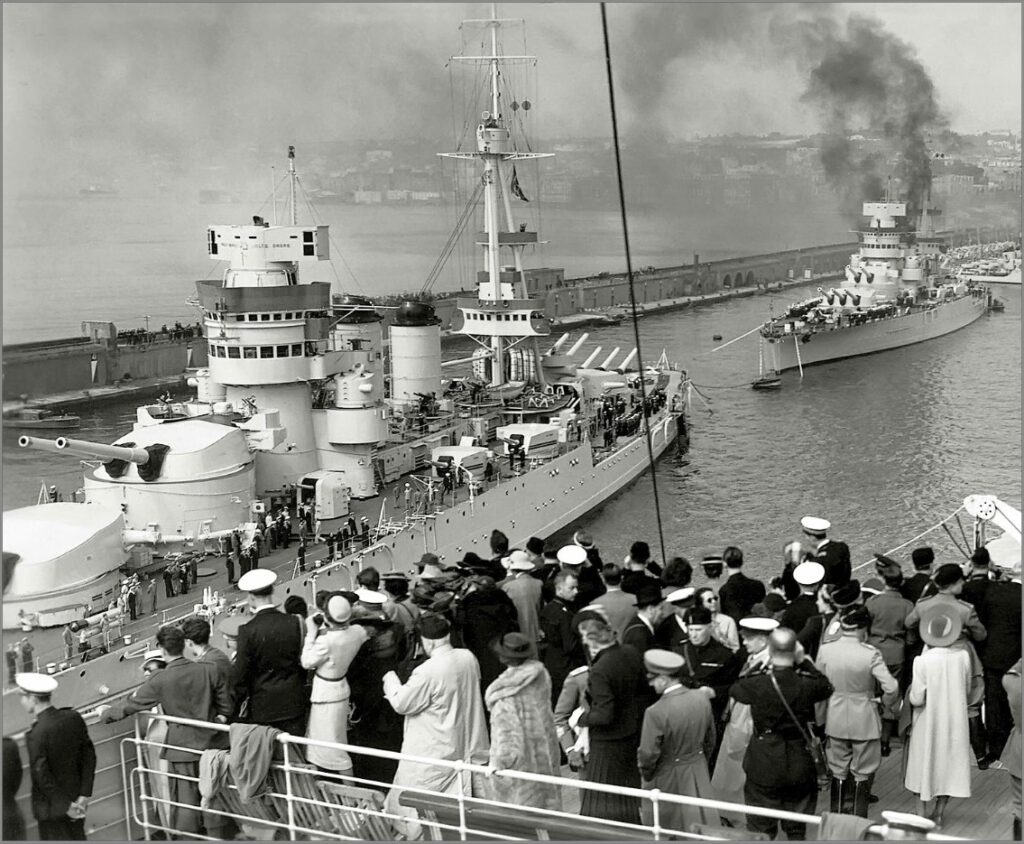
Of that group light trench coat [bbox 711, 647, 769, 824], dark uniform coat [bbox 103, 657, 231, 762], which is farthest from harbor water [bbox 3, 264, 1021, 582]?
dark uniform coat [bbox 103, 657, 231, 762]

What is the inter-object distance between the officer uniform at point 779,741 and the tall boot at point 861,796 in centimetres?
65

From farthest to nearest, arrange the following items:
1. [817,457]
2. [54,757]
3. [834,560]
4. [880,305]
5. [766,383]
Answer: [880,305], [766,383], [817,457], [834,560], [54,757]

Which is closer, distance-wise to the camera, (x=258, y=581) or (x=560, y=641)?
(x=258, y=581)

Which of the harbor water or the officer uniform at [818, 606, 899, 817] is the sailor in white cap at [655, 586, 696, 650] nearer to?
the officer uniform at [818, 606, 899, 817]

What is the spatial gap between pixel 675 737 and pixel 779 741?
0.50 meters

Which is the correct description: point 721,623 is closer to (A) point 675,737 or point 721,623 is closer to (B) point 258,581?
(A) point 675,737

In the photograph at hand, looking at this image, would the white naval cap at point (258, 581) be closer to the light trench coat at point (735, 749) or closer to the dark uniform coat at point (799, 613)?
the light trench coat at point (735, 749)

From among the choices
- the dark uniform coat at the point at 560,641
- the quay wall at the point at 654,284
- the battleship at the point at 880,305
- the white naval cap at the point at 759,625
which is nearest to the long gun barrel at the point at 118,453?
the dark uniform coat at the point at 560,641

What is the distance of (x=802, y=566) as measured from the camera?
692 cm

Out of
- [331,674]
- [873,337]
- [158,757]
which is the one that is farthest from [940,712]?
[873,337]

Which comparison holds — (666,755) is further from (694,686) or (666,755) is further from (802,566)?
(802,566)

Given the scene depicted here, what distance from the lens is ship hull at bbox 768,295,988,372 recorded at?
45.3m

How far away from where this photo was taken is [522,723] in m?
5.85

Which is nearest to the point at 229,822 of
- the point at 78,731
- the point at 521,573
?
the point at 78,731
